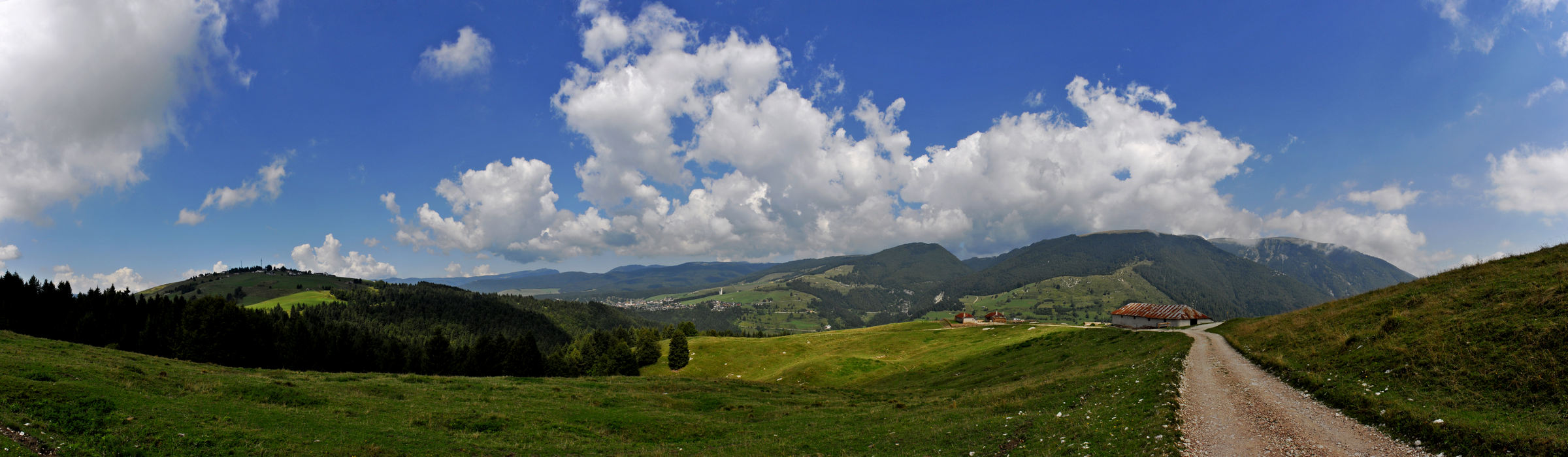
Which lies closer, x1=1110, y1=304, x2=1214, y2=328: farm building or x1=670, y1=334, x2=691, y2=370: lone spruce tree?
x1=1110, y1=304, x2=1214, y2=328: farm building

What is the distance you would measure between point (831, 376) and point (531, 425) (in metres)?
45.9

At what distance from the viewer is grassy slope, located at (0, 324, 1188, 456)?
18.4 metres

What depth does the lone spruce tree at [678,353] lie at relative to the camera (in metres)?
90.1

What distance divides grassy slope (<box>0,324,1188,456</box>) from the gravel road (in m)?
0.99

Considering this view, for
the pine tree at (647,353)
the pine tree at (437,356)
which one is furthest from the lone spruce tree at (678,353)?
the pine tree at (437,356)

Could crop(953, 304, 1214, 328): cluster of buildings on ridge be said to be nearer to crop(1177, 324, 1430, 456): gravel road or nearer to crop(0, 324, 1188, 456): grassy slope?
crop(0, 324, 1188, 456): grassy slope

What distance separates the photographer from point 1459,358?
18422 mm

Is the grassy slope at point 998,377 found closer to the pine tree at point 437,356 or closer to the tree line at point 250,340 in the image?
the tree line at point 250,340

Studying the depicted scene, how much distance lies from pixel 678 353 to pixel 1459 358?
285 feet

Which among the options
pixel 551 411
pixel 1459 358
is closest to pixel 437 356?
pixel 551 411

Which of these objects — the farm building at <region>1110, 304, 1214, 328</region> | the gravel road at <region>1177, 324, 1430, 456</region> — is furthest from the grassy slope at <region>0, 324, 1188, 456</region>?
the farm building at <region>1110, 304, 1214, 328</region>

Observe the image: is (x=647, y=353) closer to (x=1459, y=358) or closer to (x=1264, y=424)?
(x=1264, y=424)

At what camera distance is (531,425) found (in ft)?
87.6

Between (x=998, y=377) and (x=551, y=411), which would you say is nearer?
(x=551, y=411)
